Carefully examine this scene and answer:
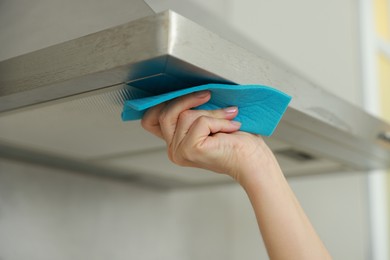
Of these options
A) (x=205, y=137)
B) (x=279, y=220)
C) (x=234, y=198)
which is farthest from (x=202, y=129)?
(x=234, y=198)

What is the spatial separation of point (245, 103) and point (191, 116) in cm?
6

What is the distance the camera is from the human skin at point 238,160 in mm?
569

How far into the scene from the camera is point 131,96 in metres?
0.57

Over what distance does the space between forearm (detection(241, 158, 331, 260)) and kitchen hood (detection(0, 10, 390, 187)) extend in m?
0.10

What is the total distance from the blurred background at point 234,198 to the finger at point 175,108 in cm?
24

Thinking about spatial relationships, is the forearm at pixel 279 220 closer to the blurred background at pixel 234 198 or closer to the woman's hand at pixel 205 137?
the woman's hand at pixel 205 137

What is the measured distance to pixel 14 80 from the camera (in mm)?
570

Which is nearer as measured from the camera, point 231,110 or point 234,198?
point 231,110

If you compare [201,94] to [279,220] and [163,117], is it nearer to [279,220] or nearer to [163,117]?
[163,117]

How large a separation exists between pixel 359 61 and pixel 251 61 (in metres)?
0.97

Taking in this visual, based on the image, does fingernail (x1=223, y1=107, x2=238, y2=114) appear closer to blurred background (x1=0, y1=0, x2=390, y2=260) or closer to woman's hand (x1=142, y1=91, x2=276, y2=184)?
woman's hand (x1=142, y1=91, x2=276, y2=184)

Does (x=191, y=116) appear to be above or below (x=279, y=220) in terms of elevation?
above

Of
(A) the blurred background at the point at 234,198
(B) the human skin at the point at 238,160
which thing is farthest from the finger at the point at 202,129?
(A) the blurred background at the point at 234,198

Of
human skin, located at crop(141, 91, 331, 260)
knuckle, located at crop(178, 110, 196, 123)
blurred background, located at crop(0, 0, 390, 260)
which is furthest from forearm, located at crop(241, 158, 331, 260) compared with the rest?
blurred background, located at crop(0, 0, 390, 260)
